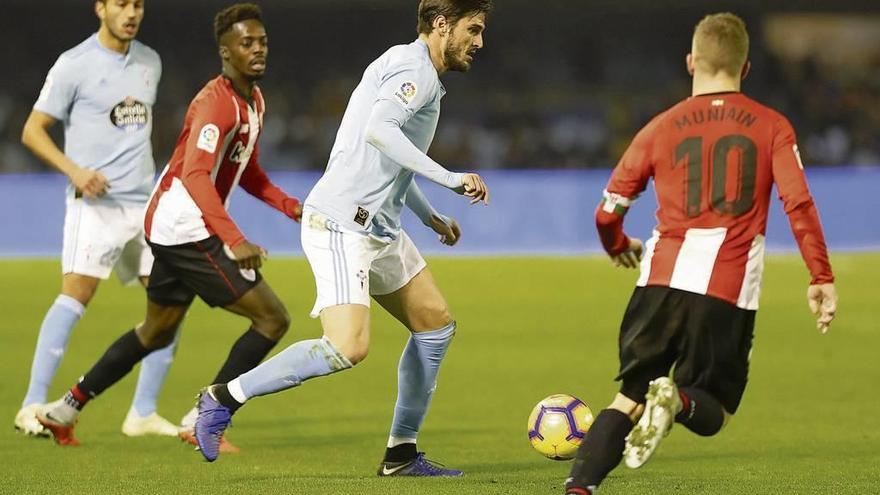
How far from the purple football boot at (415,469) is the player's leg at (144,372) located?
1.88 metres

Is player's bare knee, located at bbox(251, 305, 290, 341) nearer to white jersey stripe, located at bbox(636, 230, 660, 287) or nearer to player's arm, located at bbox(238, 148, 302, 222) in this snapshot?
player's arm, located at bbox(238, 148, 302, 222)

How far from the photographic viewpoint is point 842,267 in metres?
18.8

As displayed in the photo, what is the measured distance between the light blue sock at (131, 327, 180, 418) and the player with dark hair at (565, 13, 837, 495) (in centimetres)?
357

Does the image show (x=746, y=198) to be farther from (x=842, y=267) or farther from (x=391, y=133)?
(x=842, y=267)

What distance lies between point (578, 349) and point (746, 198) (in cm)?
733

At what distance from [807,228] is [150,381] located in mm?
4227

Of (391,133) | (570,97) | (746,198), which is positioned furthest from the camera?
(570,97)

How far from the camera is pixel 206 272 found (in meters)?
7.20

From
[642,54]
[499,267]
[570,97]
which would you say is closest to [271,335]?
[499,267]

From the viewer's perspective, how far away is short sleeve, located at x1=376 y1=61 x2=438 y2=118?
19.3 ft

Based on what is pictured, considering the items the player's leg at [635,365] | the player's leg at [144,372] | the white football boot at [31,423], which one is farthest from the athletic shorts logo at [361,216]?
the white football boot at [31,423]

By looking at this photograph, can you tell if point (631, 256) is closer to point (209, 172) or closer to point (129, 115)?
point (209, 172)

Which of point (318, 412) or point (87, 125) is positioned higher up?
point (87, 125)

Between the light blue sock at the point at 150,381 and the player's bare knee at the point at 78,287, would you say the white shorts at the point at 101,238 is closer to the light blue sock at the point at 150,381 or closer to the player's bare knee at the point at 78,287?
the player's bare knee at the point at 78,287
